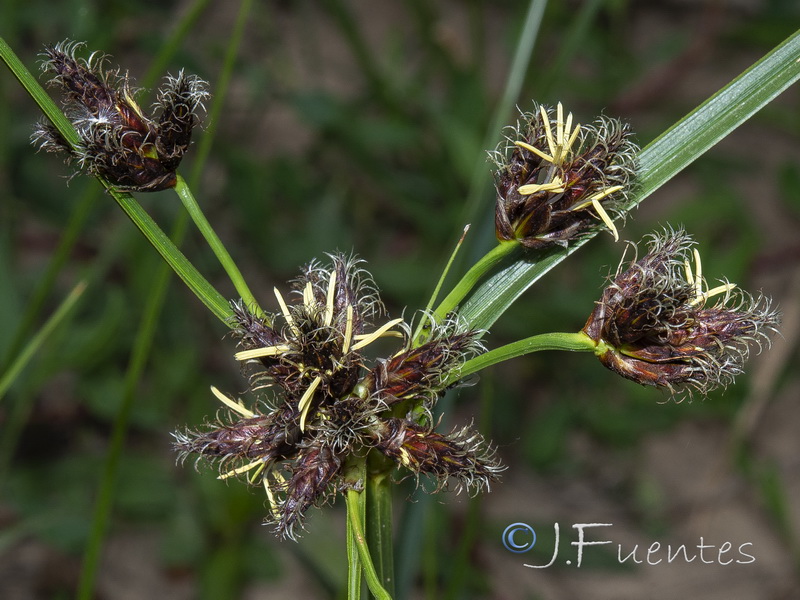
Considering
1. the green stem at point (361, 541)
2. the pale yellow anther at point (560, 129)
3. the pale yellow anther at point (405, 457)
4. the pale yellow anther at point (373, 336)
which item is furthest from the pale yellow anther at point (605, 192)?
the green stem at point (361, 541)

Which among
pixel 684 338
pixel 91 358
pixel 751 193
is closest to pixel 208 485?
pixel 91 358

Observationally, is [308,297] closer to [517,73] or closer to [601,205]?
[601,205]

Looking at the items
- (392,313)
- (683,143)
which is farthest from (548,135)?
(392,313)

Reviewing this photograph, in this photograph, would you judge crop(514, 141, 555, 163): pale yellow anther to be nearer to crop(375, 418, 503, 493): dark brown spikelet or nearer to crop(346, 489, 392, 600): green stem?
crop(375, 418, 503, 493): dark brown spikelet

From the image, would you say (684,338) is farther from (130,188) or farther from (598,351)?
(130,188)

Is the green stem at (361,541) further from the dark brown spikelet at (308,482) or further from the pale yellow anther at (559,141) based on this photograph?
the pale yellow anther at (559,141)
